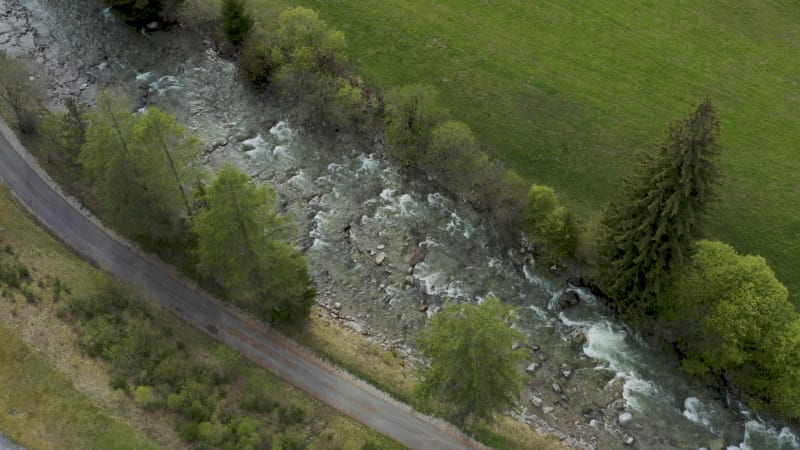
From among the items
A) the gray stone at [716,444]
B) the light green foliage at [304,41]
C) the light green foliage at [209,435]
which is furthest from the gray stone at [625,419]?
the light green foliage at [304,41]

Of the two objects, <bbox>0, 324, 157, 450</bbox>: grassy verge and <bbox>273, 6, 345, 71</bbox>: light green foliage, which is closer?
<bbox>0, 324, 157, 450</bbox>: grassy verge

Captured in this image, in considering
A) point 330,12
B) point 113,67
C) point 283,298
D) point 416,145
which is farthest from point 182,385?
point 330,12

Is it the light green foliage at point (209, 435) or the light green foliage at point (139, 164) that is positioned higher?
the light green foliage at point (139, 164)

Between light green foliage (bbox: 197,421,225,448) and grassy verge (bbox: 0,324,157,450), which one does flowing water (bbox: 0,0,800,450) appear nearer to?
light green foliage (bbox: 197,421,225,448)

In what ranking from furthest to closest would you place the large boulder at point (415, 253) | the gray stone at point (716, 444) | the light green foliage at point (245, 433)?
the large boulder at point (415, 253)
the gray stone at point (716, 444)
the light green foliage at point (245, 433)

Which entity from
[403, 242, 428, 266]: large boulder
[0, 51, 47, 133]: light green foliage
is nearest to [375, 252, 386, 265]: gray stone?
[403, 242, 428, 266]: large boulder

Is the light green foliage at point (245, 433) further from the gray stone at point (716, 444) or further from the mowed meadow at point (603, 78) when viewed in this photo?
the mowed meadow at point (603, 78)
